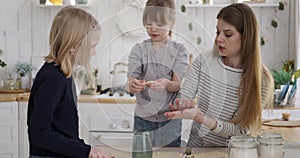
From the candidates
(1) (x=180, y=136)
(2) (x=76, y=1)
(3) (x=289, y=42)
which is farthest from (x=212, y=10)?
(1) (x=180, y=136)

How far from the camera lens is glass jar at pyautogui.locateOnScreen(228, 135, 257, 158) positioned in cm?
139

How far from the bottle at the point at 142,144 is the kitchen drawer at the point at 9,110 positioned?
2175 millimetres

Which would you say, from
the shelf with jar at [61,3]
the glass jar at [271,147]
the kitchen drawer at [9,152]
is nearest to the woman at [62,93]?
the glass jar at [271,147]

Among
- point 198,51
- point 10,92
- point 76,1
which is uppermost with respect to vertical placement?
point 76,1

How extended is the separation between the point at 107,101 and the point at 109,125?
0.08 metres

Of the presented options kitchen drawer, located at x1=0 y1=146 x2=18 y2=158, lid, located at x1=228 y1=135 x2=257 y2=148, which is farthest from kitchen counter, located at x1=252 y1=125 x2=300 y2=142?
kitchen drawer, located at x1=0 y1=146 x2=18 y2=158

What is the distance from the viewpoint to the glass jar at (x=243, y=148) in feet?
4.55

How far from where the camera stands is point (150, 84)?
173 cm

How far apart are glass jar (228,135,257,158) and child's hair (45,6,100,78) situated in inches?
21.0

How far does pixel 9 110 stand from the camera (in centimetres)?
360

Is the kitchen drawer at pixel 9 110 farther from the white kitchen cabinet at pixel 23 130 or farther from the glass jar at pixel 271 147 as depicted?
the glass jar at pixel 271 147

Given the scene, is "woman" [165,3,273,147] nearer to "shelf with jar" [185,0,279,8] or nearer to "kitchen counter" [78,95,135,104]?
"kitchen counter" [78,95,135,104]

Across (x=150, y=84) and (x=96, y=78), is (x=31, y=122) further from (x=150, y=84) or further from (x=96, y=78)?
(x=150, y=84)

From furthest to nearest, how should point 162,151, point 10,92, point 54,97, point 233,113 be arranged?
1. point 10,92
2. point 233,113
3. point 162,151
4. point 54,97
